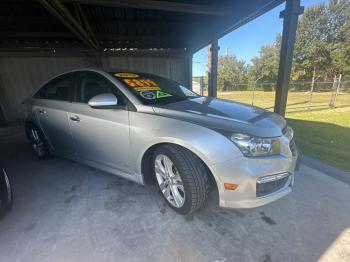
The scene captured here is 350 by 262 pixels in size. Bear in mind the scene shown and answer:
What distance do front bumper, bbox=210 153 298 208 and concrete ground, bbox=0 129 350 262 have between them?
33 centimetres

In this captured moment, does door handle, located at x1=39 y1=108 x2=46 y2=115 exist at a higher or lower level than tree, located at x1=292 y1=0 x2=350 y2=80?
lower

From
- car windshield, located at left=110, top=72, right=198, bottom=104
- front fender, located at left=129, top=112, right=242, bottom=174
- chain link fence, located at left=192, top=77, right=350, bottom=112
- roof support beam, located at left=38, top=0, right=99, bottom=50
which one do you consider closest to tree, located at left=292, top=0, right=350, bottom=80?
chain link fence, located at left=192, top=77, right=350, bottom=112

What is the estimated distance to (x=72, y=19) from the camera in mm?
3900

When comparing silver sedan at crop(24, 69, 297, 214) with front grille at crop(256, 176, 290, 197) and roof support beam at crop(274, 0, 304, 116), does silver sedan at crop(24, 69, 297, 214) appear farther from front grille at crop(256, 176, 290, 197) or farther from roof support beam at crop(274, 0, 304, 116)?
roof support beam at crop(274, 0, 304, 116)

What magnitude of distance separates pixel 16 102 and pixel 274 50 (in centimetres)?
3228

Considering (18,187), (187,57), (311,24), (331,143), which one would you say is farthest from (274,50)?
(18,187)

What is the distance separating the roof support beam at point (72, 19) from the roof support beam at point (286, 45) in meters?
3.62

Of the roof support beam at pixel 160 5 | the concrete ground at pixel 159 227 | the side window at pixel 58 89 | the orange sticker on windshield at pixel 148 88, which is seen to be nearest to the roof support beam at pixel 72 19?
the roof support beam at pixel 160 5

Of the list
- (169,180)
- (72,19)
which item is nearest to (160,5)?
(72,19)

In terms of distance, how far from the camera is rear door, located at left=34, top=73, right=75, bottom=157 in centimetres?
274

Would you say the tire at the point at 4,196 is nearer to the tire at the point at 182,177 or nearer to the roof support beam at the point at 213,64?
the tire at the point at 182,177

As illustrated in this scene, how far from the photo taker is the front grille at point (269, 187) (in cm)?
168

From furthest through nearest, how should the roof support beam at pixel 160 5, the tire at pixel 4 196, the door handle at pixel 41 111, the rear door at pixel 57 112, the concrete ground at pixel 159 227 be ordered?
the roof support beam at pixel 160 5 < the door handle at pixel 41 111 < the rear door at pixel 57 112 < the tire at pixel 4 196 < the concrete ground at pixel 159 227

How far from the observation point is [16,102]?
684cm
